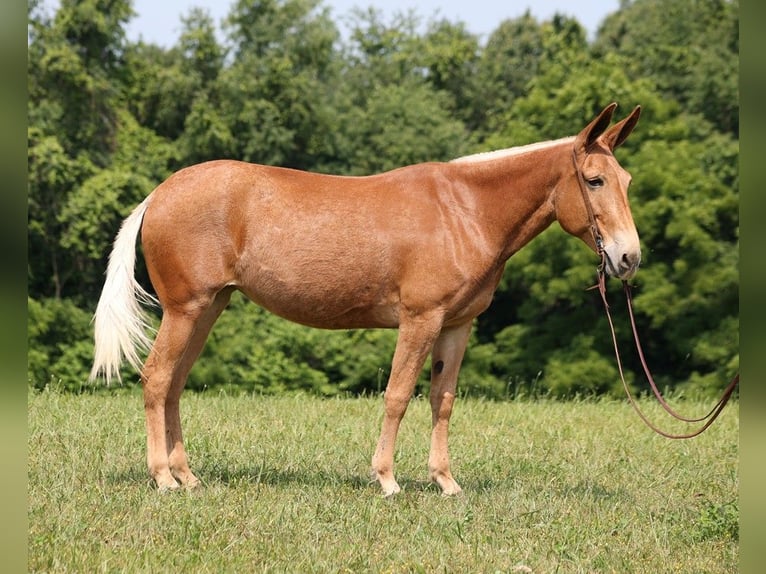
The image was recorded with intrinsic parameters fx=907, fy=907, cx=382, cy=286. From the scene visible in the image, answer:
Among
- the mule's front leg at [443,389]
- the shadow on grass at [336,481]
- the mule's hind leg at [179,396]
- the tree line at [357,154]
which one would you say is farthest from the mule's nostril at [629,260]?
the tree line at [357,154]

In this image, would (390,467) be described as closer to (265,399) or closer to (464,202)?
(464,202)

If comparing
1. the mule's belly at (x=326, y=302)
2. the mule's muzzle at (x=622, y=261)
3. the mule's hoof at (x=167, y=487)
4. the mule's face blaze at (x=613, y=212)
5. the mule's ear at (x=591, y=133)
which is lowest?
the mule's hoof at (x=167, y=487)

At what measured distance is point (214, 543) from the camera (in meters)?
4.75

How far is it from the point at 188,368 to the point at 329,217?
4.93 ft

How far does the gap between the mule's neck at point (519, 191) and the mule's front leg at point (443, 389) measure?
0.70 metres

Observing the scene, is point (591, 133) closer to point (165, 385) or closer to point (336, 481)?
point (336, 481)

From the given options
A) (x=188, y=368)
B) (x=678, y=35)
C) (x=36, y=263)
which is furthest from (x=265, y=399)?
(x=678, y=35)

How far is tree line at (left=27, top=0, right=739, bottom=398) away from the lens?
995 inches

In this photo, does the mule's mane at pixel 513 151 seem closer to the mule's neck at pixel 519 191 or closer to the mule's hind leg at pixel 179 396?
the mule's neck at pixel 519 191

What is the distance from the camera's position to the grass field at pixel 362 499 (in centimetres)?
469

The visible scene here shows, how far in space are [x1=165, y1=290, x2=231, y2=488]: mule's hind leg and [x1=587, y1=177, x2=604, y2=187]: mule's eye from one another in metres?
2.63

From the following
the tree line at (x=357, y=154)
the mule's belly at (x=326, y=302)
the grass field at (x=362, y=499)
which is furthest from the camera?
the tree line at (x=357, y=154)

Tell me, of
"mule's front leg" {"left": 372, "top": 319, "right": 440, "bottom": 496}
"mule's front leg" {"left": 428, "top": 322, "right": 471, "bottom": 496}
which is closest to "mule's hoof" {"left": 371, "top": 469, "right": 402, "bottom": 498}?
"mule's front leg" {"left": 372, "top": 319, "right": 440, "bottom": 496}

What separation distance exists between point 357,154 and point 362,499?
91.0 ft
